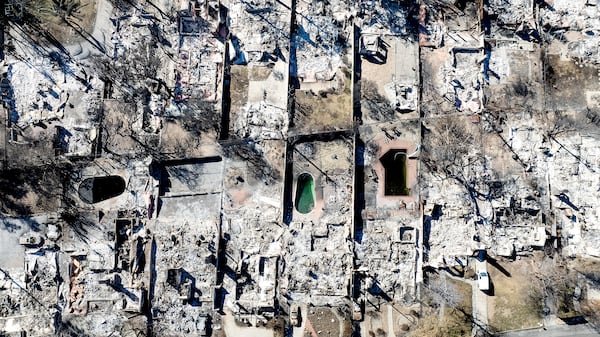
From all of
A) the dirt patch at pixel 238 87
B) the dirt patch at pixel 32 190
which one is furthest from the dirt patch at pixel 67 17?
the dirt patch at pixel 238 87

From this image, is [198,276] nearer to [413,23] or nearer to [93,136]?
[93,136]

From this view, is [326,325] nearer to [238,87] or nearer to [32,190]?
[238,87]

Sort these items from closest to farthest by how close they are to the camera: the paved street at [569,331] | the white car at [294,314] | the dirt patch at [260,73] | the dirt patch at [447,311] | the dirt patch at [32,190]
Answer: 1. the paved street at [569,331]
2. the dirt patch at [447,311]
3. the white car at [294,314]
4. the dirt patch at [32,190]
5. the dirt patch at [260,73]

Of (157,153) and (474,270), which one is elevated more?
(157,153)

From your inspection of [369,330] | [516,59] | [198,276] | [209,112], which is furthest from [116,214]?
[516,59]

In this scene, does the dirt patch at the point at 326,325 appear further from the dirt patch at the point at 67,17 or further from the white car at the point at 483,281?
the dirt patch at the point at 67,17

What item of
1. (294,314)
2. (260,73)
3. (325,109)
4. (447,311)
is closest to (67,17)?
(260,73)

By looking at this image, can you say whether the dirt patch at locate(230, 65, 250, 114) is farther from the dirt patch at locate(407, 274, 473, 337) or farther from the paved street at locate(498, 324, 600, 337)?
the paved street at locate(498, 324, 600, 337)

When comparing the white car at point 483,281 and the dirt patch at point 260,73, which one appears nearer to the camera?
the white car at point 483,281
